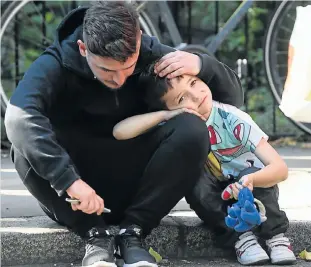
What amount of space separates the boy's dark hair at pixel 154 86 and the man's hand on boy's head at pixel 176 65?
0.02 m

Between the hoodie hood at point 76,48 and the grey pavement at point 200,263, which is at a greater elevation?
the hoodie hood at point 76,48

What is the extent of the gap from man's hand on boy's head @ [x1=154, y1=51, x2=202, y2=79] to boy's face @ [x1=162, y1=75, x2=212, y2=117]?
0.08ft

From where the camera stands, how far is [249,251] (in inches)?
110

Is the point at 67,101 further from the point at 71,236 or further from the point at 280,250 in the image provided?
the point at 280,250

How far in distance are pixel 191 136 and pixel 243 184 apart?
0.25 m

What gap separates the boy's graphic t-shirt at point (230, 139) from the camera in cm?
279

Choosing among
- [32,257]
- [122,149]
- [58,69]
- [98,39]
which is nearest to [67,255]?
[32,257]

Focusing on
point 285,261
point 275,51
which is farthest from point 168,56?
point 275,51

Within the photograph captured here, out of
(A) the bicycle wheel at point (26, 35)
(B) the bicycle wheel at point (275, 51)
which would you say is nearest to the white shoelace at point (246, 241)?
(B) the bicycle wheel at point (275, 51)

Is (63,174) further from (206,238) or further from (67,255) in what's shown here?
(206,238)

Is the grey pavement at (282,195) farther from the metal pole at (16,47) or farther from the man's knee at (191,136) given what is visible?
the metal pole at (16,47)

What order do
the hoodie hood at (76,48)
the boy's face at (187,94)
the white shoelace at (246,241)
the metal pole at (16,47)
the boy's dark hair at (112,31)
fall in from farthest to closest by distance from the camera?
the metal pole at (16,47) < the white shoelace at (246,241) < the boy's face at (187,94) < the hoodie hood at (76,48) < the boy's dark hair at (112,31)

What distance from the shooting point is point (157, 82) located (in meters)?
2.71

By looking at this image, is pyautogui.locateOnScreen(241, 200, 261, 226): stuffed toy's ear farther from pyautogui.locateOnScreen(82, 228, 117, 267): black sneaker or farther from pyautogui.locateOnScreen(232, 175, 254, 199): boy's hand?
pyautogui.locateOnScreen(82, 228, 117, 267): black sneaker
